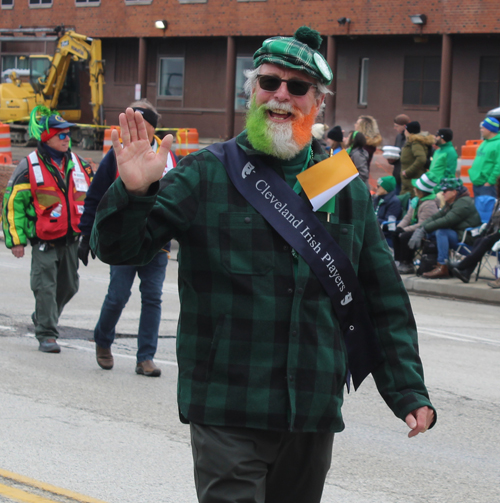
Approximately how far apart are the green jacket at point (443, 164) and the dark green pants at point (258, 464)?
423 inches

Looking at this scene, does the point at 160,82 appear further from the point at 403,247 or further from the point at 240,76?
the point at 403,247

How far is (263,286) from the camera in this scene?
276cm

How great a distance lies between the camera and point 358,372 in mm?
2982

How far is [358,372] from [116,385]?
388 cm

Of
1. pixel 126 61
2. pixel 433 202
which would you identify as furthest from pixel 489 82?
pixel 433 202

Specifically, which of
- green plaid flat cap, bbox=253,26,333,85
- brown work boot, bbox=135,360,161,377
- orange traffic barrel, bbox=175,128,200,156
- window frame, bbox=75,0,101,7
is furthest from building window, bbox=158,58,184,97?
green plaid flat cap, bbox=253,26,333,85

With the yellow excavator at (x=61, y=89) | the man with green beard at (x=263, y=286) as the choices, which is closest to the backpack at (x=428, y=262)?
the man with green beard at (x=263, y=286)

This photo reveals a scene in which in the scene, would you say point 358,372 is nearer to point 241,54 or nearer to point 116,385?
point 116,385

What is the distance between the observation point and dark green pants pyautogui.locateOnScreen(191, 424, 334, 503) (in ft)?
8.81

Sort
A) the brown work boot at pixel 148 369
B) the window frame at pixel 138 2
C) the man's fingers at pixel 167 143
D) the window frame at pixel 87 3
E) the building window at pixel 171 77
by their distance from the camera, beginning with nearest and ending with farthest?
the man's fingers at pixel 167 143
the brown work boot at pixel 148 369
the window frame at pixel 138 2
the building window at pixel 171 77
the window frame at pixel 87 3

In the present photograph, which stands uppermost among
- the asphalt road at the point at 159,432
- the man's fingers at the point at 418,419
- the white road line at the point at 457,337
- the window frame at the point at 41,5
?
the window frame at the point at 41,5

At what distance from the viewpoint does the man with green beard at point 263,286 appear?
8.86 ft

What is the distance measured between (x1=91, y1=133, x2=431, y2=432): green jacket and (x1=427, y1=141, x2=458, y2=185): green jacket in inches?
423

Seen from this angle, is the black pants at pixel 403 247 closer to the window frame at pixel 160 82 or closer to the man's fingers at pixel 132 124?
the man's fingers at pixel 132 124
